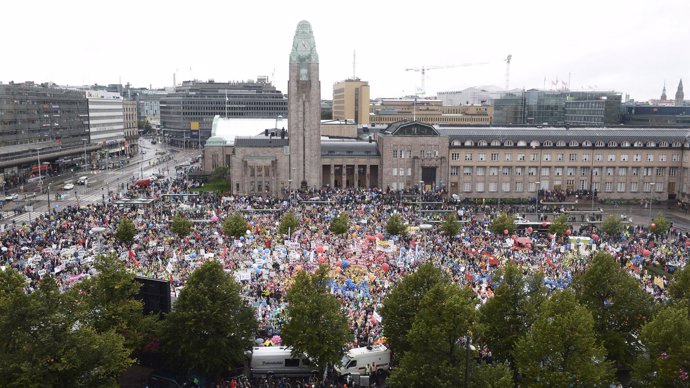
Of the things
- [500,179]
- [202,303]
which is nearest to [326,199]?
[500,179]

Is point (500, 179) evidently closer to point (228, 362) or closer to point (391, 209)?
point (391, 209)

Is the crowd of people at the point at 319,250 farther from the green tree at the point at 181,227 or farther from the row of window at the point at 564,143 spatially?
the row of window at the point at 564,143

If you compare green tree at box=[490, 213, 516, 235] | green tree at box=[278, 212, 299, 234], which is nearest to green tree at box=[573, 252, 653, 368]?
green tree at box=[490, 213, 516, 235]

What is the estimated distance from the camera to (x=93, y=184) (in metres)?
122

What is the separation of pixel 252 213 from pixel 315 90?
30245 millimetres

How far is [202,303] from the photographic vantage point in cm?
3534

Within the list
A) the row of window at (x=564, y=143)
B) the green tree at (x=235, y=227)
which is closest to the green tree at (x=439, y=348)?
the green tree at (x=235, y=227)

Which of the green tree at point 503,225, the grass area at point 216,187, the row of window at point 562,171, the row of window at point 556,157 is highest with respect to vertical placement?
the row of window at point 556,157

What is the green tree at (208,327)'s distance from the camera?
34781 mm

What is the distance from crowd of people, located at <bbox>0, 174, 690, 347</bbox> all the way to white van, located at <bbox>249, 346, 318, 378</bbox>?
3.70m

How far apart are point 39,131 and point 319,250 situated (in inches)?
4042

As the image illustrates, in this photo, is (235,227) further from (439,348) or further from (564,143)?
(564,143)

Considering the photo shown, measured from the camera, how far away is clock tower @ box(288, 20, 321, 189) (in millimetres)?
102625

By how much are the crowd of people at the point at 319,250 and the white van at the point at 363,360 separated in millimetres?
1896
